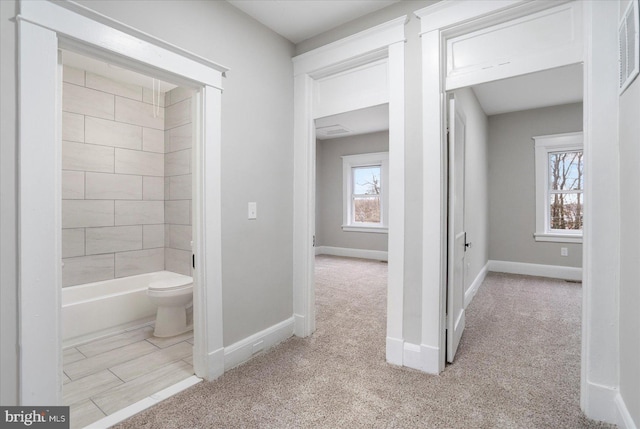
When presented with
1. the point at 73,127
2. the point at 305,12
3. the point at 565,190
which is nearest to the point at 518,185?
the point at 565,190

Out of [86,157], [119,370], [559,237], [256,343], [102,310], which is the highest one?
[86,157]

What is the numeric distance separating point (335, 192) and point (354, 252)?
1419mm

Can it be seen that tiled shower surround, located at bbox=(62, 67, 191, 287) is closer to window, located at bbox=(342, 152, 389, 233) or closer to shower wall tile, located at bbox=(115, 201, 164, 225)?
shower wall tile, located at bbox=(115, 201, 164, 225)

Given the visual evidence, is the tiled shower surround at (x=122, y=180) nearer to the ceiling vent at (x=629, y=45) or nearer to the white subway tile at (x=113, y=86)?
the white subway tile at (x=113, y=86)

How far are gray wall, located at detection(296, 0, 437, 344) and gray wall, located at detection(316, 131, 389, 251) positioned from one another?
4.32 m

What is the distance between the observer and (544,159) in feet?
A: 16.3

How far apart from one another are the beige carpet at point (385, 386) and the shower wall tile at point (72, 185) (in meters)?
2.45

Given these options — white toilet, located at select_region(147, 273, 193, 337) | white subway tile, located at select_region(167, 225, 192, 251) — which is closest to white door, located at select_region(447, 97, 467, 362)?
white toilet, located at select_region(147, 273, 193, 337)

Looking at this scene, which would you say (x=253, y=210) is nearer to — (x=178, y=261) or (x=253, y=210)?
(x=253, y=210)

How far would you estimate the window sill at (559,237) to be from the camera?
188 inches

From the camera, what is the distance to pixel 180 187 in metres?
3.68

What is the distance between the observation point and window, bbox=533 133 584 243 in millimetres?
4957

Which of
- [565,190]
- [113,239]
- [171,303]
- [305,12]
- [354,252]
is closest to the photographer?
[305,12]

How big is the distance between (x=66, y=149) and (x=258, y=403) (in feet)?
10.2
